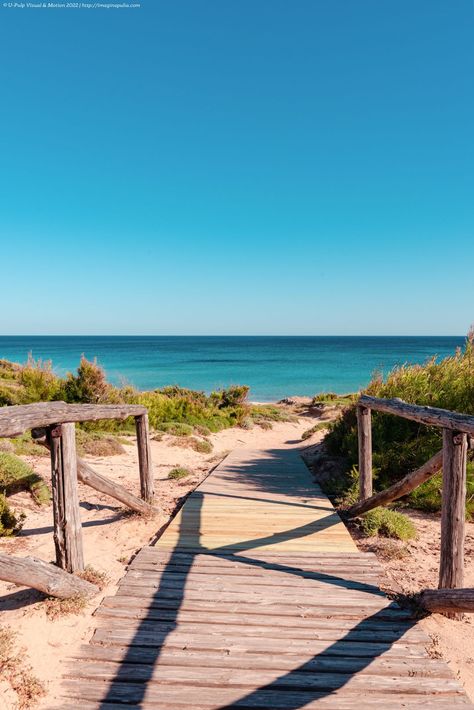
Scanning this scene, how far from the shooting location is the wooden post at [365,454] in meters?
6.40

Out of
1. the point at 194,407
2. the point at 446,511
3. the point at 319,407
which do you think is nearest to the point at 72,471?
the point at 446,511

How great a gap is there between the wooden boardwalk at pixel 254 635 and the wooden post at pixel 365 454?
108 cm

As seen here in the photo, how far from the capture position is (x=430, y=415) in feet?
14.3

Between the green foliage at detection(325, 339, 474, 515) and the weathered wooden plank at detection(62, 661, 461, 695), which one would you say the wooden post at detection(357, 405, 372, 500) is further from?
the weathered wooden plank at detection(62, 661, 461, 695)

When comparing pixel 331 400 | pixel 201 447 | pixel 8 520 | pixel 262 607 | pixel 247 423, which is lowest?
pixel 331 400

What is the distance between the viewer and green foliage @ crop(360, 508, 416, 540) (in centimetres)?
548

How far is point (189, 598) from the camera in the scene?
3855 millimetres

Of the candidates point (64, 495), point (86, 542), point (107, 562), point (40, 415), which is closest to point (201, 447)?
point (86, 542)

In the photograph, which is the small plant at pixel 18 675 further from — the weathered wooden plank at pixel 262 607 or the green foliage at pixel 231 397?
the green foliage at pixel 231 397

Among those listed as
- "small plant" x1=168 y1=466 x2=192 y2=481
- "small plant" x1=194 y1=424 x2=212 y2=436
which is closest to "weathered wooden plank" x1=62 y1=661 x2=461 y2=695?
"small plant" x1=168 y1=466 x2=192 y2=481

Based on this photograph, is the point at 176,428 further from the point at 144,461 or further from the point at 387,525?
the point at 387,525

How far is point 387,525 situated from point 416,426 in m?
2.85

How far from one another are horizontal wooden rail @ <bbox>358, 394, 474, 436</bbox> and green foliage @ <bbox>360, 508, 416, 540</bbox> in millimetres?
1422

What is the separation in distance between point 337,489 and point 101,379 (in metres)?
9.05
